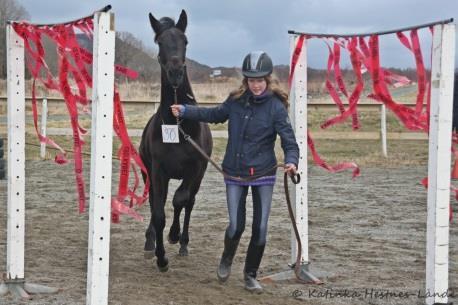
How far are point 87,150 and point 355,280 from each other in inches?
519

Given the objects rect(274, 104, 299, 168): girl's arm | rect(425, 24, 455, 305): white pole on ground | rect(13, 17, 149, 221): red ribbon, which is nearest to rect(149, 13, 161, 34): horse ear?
rect(13, 17, 149, 221): red ribbon

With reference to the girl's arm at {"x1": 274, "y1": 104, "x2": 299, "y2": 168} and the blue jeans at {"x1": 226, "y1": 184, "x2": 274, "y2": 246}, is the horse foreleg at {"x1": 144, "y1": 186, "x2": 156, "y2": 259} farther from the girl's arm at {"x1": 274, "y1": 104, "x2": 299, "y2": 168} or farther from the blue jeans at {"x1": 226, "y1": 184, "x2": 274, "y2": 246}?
the girl's arm at {"x1": 274, "y1": 104, "x2": 299, "y2": 168}

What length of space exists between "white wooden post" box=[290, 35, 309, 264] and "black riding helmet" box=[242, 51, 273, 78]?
0.49 meters

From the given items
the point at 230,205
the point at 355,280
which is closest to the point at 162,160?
the point at 230,205

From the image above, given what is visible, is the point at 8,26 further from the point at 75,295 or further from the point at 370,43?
the point at 370,43

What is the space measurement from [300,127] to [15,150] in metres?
2.36

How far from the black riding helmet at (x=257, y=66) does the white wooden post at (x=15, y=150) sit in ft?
5.73

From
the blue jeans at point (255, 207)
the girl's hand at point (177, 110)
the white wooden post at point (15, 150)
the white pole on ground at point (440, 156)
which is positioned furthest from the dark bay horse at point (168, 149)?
the white pole on ground at point (440, 156)

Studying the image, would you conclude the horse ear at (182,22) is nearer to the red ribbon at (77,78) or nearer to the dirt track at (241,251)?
the red ribbon at (77,78)

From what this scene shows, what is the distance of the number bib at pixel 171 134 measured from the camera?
615 centimetres

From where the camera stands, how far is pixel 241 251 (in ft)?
23.7

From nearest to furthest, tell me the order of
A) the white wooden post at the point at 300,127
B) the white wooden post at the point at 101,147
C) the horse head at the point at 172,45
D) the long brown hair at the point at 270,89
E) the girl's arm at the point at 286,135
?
the white wooden post at the point at 101,147 → the girl's arm at the point at 286,135 → the long brown hair at the point at 270,89 → the horse head at the point at 172,45 → the white wooden post at the point at 300,127

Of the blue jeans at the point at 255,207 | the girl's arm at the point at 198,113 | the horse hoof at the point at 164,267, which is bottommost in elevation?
the horse hoof at the point at 164,267

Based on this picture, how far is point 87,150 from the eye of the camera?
18.2 meters
